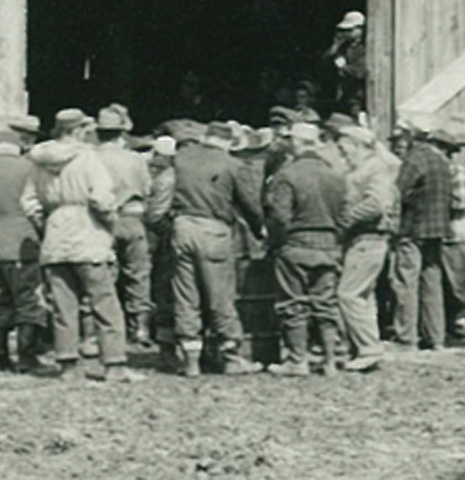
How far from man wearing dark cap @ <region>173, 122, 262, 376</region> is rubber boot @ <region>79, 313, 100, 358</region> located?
3.60ft

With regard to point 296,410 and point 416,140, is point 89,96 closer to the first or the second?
point 416,140

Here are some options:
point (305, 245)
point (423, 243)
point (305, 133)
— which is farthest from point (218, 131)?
point (423, 243)

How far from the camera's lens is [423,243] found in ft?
56.1

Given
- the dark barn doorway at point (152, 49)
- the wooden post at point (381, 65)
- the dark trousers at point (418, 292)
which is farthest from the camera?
the dark barn doorway at point (152, 49)

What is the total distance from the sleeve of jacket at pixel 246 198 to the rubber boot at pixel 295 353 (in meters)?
0.90

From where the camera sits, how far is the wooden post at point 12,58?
682 inches

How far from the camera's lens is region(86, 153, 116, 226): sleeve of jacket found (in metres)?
14.4

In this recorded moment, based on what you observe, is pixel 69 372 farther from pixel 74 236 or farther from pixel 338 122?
pixel 338 122

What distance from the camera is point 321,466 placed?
1091 centimetres

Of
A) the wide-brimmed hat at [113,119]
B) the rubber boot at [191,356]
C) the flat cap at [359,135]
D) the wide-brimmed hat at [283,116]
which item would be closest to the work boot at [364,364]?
the rubber boot at [191,356]

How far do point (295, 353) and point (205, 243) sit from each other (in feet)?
3.71

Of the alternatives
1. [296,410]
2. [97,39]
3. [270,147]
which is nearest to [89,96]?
[97,39]

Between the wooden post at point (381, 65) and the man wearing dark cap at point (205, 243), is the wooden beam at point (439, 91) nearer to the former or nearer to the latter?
the wooden post at point (381, 65)

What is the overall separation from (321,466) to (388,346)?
6.29 metres
